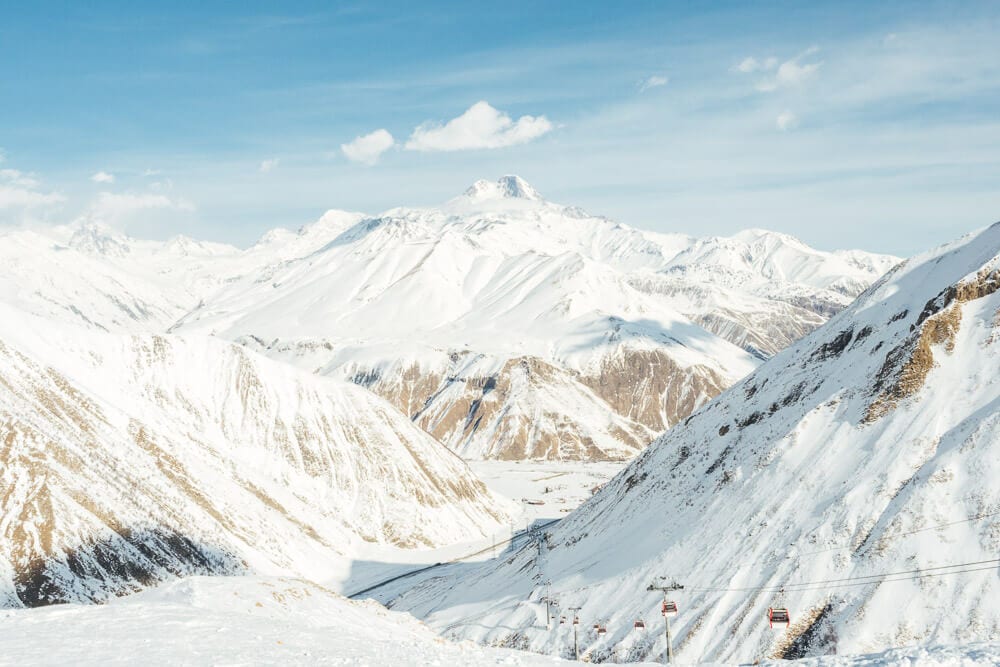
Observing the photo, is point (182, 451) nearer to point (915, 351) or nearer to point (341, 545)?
point (341, 545)

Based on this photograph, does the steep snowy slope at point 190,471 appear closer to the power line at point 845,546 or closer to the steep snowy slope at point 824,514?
the steep snowy slope at point 824,514

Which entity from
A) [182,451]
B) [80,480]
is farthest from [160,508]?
[182,451]

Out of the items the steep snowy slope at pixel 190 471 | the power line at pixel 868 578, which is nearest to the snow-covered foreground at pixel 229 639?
the power line at pixel 868 578

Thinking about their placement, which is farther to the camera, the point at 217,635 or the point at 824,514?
the point at 824,514

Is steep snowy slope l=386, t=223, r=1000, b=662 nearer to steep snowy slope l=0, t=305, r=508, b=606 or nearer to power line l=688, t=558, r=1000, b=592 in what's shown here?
power line l=688, t=558, r=1000, b=592

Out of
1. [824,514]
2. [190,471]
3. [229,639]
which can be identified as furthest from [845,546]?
[190,471]

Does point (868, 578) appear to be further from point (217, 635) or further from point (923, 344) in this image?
point (217, 635)
